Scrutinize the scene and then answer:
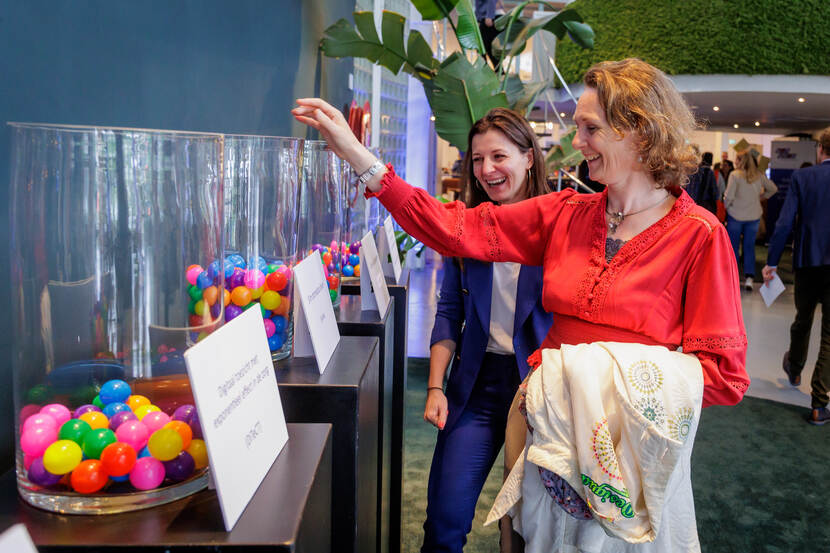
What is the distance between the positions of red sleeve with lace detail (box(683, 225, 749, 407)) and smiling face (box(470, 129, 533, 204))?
81 cm

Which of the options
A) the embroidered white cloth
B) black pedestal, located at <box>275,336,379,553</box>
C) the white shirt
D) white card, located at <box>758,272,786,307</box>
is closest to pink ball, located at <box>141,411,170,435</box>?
black pedestal, located at <box>275,336,379,553</box>

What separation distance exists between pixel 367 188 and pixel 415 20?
772cm

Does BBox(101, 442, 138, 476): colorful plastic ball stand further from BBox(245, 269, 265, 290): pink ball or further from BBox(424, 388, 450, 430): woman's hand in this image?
BBox(424, 388, 450, 430): woman's hand

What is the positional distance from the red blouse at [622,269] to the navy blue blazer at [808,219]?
3027mm

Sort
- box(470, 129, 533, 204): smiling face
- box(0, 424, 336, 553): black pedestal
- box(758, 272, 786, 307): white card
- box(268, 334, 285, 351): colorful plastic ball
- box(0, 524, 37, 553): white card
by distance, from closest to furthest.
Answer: box(0, 524, 37, 553): white card, box(0, 424, 336, 553): black pedestal, box(268, 334, 285, 351): colorful plastic ball, box(470, 129, 533, 204): smiling face, box(758, 272, 786, 307): white card

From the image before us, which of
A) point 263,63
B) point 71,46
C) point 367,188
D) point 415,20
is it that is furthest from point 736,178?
point 71,46

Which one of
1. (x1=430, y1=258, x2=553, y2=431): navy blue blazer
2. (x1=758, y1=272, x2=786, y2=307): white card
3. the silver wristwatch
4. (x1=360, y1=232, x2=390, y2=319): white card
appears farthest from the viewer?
(x1=758, y1=272, x2=786, y2=307): white card

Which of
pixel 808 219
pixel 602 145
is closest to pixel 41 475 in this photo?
pixel 602 145

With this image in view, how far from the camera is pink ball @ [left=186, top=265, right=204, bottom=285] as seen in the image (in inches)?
32.7

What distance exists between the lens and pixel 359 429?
1158mm

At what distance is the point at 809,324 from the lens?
440 centimetres

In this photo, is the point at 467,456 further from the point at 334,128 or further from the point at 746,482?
the point at 746,482

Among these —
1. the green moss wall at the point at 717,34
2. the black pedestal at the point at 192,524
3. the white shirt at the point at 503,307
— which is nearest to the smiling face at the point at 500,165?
the white shirt at the point at 503,307

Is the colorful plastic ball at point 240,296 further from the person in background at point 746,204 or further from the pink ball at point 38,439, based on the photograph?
the person in background at point 746,204
